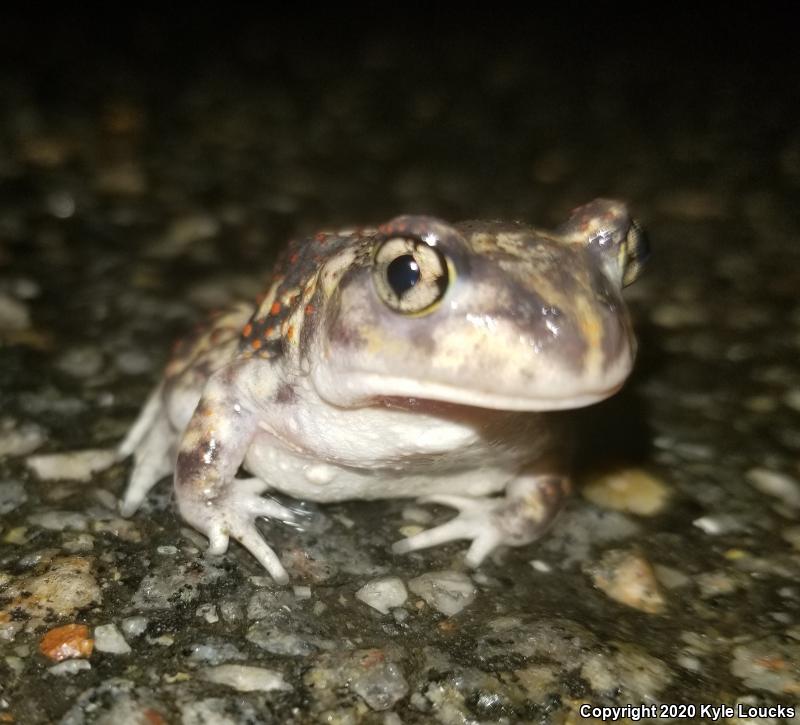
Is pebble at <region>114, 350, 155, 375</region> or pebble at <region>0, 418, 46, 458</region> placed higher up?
pebble at <region>114, 350, 155, 375</region>

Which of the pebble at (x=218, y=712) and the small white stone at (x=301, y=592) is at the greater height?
the small white stone at (x=301, y=592)

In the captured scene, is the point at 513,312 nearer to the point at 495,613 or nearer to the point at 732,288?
the point at 495,613

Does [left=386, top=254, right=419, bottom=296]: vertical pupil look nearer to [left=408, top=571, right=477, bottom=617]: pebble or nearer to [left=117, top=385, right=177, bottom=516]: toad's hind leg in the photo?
[left=408, top=571, right=477, bottom=617]: pebble

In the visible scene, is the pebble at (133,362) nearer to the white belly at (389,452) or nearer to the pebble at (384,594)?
the white belly at (389,452)

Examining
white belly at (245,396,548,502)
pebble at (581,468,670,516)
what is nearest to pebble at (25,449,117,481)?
white belly at (245,396,548,502)

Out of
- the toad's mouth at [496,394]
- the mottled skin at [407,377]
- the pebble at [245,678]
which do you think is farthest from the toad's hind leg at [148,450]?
the toad's mouth at [496,394]

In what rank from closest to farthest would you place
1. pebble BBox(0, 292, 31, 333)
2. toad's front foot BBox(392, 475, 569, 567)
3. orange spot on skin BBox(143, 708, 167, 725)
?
orange spot on skin BBox(143, 708, 167, 725) → toad's front foot BBox(392, 475, 569, 567) → pebble BBox(0, 292, 31, 333)

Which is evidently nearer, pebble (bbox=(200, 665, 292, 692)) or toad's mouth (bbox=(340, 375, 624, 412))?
toad's mouth (bbox=(340, 375, 624, 412))

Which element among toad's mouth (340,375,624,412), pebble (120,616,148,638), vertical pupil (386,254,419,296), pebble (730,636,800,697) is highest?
vertical pupil (386,254,419,296)
